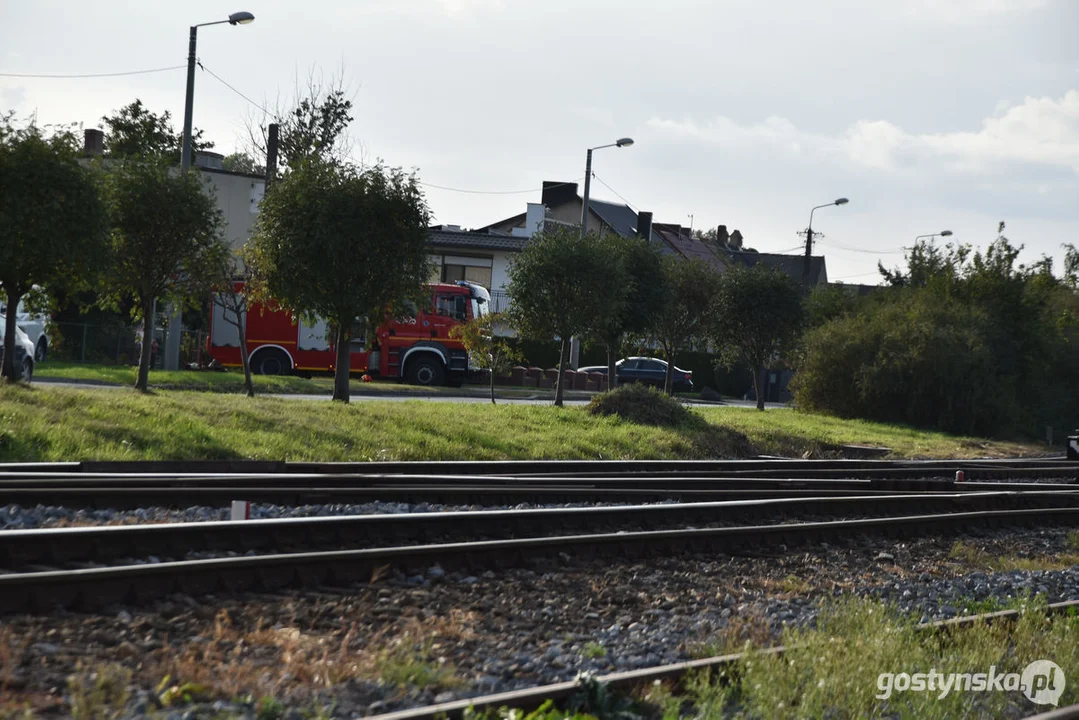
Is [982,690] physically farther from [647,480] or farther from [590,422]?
[590,422]

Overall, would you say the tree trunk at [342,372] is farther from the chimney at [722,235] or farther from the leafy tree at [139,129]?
the chimney at [722,235]

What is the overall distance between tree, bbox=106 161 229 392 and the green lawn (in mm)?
2059

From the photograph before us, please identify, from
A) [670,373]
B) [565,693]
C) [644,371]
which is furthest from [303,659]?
[644,371]

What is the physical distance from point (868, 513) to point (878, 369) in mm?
23224

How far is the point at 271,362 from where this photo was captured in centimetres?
3775

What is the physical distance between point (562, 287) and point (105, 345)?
1685 cm

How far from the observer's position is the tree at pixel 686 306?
36.8m

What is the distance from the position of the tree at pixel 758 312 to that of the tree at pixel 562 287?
33.9ft

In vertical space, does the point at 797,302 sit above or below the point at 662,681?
above

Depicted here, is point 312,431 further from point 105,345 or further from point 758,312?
point 758,312

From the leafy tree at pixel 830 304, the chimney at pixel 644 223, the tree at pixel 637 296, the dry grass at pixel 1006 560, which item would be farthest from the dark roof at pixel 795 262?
the dry grass at pixel 1006 560

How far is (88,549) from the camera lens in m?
7.23

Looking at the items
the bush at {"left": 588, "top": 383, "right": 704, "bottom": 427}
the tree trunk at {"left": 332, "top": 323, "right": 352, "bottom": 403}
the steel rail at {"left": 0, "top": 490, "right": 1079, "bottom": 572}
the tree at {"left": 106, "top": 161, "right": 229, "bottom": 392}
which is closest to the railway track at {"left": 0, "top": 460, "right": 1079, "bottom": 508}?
the steel rail at {"left": 0, "top": 490, "right": 1079, "bottom": 572}

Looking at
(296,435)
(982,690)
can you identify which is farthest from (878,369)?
(982,690)
